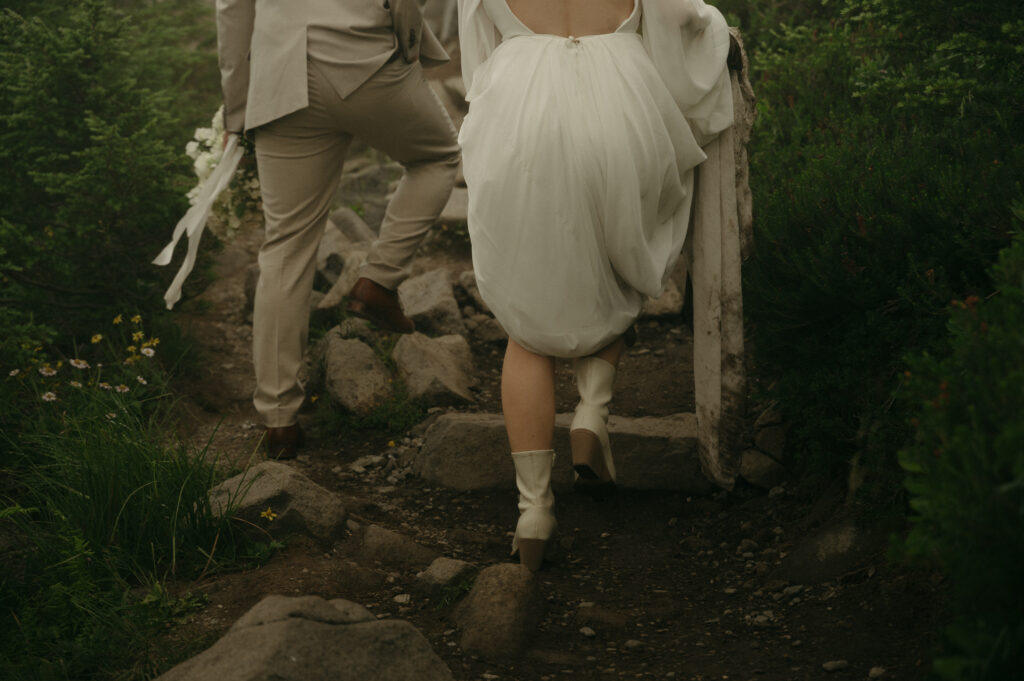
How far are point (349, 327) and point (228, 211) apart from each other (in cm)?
119

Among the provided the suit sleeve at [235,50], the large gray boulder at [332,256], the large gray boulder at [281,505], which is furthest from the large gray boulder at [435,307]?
the large gray boulder at [281,505]

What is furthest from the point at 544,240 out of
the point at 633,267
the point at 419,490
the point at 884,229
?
the point at 419,490

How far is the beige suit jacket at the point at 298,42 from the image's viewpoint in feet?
13.3

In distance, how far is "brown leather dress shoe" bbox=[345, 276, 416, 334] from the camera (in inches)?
185

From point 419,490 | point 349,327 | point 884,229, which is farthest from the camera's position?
point 349,327

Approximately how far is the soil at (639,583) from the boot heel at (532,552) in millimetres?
85

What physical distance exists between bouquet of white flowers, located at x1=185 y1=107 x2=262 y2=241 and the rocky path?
97 cm

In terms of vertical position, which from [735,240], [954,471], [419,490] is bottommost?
[419,490]

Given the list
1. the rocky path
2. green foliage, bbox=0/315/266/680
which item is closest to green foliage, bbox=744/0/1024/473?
the rocky path

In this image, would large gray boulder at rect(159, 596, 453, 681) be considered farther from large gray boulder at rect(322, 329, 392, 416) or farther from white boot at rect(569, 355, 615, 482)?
large gray boulder at rect(322, 329, 392, 416)

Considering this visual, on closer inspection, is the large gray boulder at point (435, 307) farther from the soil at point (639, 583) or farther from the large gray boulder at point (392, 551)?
the large gray boulder at point (392, 551)

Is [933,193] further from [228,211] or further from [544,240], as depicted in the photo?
[228,211]

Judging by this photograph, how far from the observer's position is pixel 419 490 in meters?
4.26

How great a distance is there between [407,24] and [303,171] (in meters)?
0.73
